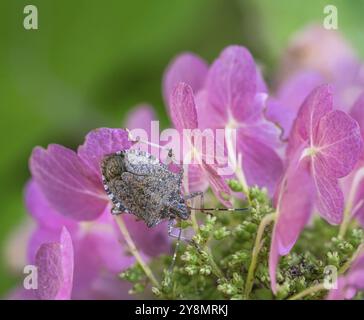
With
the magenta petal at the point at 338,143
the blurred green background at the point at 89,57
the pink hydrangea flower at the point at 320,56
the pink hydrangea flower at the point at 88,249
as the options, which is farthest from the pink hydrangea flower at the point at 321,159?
the blurred green background at the point at 89,57

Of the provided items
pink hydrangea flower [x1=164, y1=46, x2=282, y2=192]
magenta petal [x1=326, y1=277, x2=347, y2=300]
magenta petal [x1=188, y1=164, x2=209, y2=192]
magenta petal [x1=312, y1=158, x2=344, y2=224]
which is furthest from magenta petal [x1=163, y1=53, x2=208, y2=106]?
magenta petal [x1=326, y1=277, x2=347, y2=300]

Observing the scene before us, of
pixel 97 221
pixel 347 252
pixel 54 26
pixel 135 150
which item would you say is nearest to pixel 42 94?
pixel 54 26

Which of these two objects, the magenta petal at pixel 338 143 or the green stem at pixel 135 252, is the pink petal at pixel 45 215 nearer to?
the green stem at pixel 135 252

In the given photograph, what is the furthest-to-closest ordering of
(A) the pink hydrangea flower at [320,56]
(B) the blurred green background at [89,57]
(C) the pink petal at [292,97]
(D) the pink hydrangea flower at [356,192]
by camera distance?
(B) the blurred green background at [89,57] → (A) the pink hydrangea flower at [320,56] → (C) the pink petal at [292,97] → (D) the pink hydrangea flower at [356,192]

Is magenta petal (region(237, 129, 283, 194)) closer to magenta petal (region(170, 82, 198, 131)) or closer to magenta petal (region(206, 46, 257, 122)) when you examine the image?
magenta petal (region(206, 46, 257, 122))

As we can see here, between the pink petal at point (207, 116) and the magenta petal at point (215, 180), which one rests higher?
the pink petal at point (207, 116)

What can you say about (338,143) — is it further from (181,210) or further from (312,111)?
(181,210)

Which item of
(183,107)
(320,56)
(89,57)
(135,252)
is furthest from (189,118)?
(89,57)
